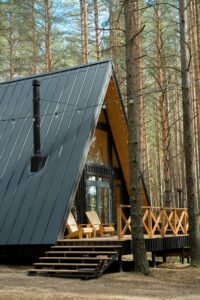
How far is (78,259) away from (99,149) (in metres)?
5.64

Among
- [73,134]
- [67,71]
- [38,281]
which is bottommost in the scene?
[38,281]

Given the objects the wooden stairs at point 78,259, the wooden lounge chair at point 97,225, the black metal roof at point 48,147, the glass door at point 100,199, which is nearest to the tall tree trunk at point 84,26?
the black metal roof at point 48,147

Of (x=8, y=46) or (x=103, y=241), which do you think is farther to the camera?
(x=8, y=46)

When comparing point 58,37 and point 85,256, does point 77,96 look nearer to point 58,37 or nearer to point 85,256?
point 85,256

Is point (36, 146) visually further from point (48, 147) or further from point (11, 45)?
point (11, 45)

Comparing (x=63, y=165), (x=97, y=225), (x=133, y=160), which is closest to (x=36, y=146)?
(x=63, y=165)

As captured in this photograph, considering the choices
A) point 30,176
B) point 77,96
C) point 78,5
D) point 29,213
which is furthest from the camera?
point 78,5

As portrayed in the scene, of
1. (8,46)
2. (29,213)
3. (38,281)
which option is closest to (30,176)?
(29,213)

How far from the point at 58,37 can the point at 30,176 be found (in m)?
16.6

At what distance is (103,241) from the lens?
11.0m

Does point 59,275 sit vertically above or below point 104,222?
below

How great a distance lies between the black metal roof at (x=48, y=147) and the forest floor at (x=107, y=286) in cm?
149

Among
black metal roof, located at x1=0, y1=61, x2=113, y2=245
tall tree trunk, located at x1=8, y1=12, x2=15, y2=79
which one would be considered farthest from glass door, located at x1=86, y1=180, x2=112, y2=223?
tall tree trunk, located at x1=8, y1=12, x2=15, y2=79

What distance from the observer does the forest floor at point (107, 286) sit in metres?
7.29
